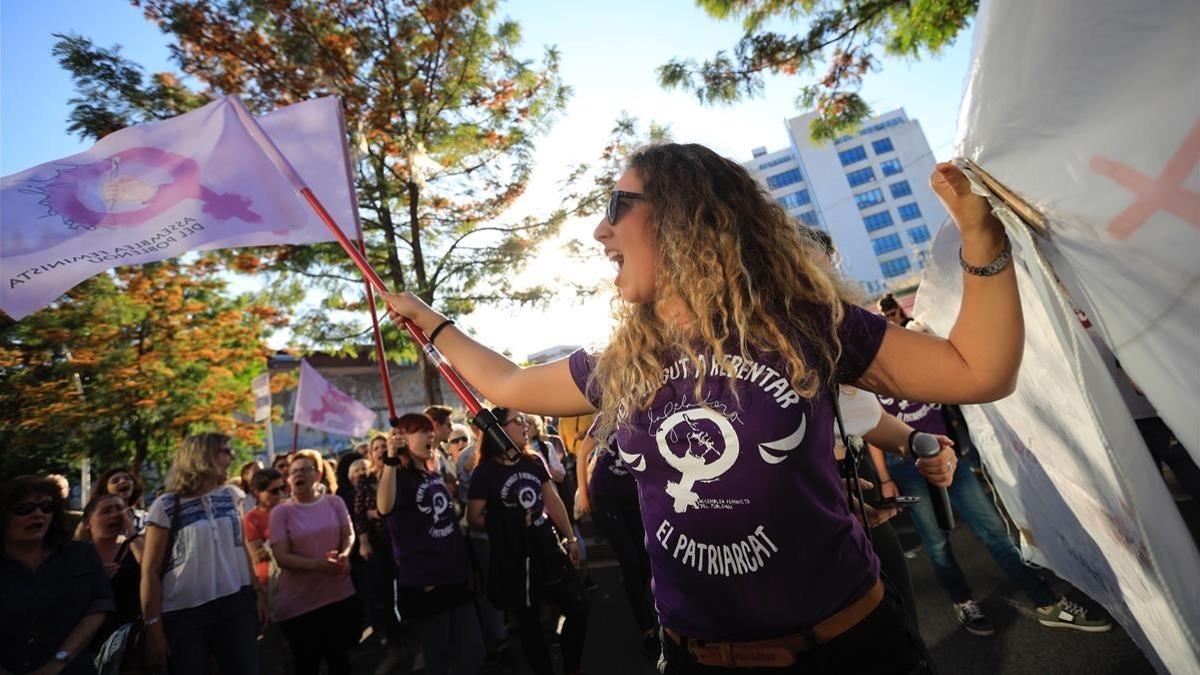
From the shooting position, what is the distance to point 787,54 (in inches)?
264

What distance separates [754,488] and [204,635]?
13.9 ft

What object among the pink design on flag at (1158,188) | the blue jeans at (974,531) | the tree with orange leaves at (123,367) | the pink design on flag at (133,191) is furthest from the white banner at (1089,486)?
the tree with orange leaves at (123,367)

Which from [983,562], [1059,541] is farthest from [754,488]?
[983,562]

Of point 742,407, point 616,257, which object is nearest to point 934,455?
point 742,407

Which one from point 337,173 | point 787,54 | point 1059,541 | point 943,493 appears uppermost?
point 787,54

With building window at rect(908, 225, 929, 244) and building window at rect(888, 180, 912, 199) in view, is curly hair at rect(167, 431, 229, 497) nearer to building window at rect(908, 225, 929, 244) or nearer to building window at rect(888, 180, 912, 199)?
building window at rect(908, 225, 929, 244)

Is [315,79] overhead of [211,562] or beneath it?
overhead

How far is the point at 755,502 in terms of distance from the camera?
A: 131cm

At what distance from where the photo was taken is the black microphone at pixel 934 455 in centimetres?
190

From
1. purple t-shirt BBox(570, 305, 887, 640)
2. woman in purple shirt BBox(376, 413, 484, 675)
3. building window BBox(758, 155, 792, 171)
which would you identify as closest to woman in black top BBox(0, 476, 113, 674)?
woman in purple shirt BBox(376, 413, 484, 675)

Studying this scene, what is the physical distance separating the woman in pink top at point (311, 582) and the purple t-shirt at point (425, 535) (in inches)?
27.7

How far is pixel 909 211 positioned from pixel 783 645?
8962 cm

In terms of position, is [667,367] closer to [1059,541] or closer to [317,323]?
[1059,541]

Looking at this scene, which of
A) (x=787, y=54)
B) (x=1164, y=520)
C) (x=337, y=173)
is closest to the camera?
(x=1164, y=520)
